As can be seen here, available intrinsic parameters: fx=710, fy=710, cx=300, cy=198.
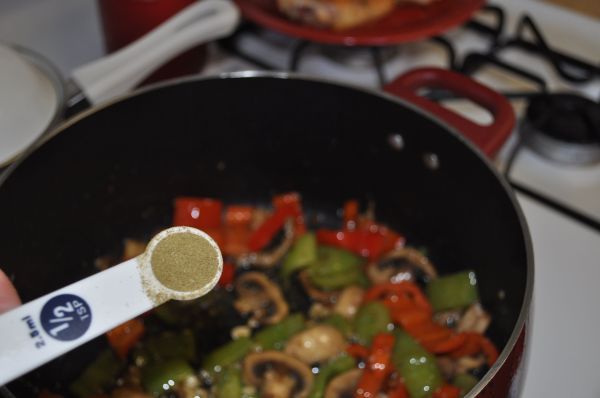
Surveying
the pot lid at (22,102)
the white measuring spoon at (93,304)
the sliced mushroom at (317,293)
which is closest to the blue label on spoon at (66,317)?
the white measuring spoon at (93,304)

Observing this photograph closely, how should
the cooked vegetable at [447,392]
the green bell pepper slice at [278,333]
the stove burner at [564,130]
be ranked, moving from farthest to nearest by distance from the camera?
the stove burner at [564,130], the green bell pepper slice at [278,333], the cooked vegetable at [447,392]

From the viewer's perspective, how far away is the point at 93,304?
0.58 metres

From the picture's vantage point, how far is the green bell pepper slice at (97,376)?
34.6 inches

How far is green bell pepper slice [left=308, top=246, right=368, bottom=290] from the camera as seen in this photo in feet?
3.34

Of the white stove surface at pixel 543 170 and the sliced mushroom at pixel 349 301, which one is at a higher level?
the white stove surface at pixel 543 170

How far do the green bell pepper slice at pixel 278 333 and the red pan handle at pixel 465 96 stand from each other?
336 millimetres

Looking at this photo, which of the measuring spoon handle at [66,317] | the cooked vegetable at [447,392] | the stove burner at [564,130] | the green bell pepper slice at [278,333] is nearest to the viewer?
the measuring spoon handle at [66,317]

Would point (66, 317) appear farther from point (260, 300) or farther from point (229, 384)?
point (260, 300)

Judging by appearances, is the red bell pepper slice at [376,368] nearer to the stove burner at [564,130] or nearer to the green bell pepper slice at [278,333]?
the green bell pepper slice at [278,333]

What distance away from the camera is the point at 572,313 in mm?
903

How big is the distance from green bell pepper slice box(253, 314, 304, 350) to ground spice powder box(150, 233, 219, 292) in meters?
0.36

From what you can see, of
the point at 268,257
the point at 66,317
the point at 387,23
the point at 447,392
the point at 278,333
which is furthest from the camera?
the point at 387,23

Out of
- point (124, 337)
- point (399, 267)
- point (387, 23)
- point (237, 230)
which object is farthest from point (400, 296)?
point (387, 23)

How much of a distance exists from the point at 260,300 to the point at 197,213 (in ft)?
0.58
